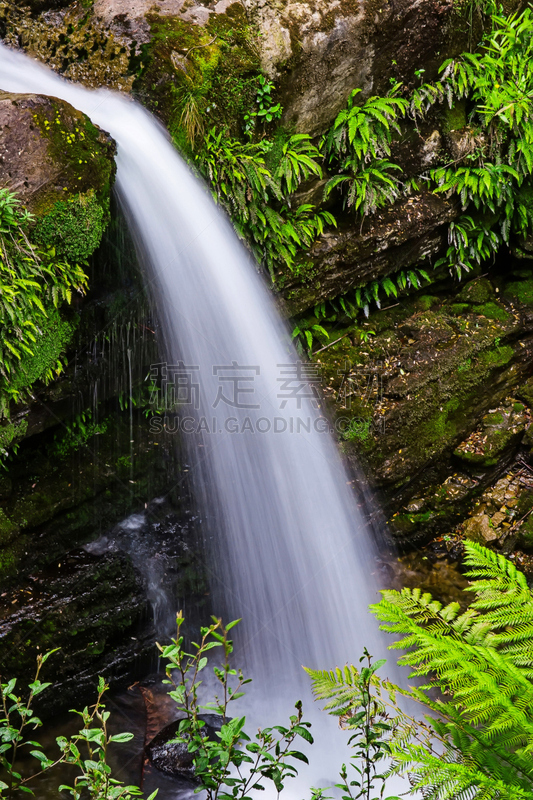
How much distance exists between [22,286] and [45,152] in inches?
41.0

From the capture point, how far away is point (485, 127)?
6.51 metres

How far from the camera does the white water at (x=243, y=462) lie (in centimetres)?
515

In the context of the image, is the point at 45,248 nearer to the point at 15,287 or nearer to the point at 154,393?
the point at 15,287

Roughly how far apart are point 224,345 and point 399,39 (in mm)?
3839

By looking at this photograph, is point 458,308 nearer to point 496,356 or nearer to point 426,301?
point 426,301

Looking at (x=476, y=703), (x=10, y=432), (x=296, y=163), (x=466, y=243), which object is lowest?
(x=476, y=703)

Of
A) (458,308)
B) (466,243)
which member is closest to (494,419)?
(458,308)

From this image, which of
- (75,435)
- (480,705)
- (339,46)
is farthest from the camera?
(339,46)

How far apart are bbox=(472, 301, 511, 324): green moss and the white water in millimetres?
3012

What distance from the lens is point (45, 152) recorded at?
13.5 feet

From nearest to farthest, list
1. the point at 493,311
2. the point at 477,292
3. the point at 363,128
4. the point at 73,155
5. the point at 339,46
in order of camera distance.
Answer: the point at 73,155 < the point at 339,46 < the point at 363,128 < the point at 493,311 < the point at 477,292

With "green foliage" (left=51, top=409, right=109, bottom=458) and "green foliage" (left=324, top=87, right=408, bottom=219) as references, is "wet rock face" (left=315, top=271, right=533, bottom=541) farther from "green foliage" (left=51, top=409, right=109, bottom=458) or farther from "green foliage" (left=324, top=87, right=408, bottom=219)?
"green foliage" (left=51, top=409, right=109, bottom=458)

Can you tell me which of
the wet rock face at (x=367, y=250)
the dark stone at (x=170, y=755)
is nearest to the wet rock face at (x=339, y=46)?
the wet rock face at (x=367, y=250)

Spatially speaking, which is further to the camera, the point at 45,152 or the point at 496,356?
the point at 496,356
